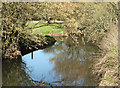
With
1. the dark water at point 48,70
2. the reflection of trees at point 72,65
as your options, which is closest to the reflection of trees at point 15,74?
the dark water at point 48,70

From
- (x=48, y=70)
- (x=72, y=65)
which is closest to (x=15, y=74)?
(x=48, y=70)

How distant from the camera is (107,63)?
640 centimetres

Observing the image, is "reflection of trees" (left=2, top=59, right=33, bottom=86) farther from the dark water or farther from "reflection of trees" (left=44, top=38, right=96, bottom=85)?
"reflection of trees" (left=44, top=38, right=96, bottom=85)

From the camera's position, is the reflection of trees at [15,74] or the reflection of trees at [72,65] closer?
the reflection of trees at [15,74]

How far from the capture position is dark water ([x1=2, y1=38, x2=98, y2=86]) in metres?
7.00

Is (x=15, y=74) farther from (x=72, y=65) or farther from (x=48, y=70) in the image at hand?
(x=72, y=65)

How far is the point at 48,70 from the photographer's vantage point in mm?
8219

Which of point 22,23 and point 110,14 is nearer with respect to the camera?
point 22,23

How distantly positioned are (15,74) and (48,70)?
5.46ft

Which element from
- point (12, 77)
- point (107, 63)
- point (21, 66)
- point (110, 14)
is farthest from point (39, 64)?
point (110, 14)

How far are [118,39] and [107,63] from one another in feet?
3.50

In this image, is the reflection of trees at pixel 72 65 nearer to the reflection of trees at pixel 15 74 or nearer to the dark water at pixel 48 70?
the dark water at pixel 48 70

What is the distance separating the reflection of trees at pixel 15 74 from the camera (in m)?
6.93

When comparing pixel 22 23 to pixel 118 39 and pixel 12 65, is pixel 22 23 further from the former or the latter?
pixel 118 39
